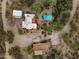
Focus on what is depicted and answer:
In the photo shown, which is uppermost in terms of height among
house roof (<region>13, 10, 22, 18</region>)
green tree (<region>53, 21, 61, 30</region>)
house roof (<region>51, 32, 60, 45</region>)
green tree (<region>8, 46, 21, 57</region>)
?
house roof (<region>13, 10, 22, 18</region>)

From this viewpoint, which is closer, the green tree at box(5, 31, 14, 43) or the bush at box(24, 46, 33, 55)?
the green tree at box(5, 31, 14, 43)

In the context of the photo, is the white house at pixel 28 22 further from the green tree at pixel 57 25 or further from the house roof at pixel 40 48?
the green tree at pixel 57 25

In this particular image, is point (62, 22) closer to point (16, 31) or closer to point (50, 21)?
point (50, 21)

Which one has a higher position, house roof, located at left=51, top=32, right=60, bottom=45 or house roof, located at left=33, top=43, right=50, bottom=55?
house roof, located at left=51, top=32, right=60, bottom=45

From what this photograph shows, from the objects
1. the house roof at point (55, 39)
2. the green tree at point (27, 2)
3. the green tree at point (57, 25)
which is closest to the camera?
the green tree at point (27, 2)

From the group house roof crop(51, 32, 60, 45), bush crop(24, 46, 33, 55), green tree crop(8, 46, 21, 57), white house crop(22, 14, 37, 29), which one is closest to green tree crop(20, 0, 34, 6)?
white house crop(22, 14, 37, 29)

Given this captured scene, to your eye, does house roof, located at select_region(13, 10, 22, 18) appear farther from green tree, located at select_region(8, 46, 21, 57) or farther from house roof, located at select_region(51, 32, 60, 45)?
house roof, located at select_region(51, 32, 60, 45)

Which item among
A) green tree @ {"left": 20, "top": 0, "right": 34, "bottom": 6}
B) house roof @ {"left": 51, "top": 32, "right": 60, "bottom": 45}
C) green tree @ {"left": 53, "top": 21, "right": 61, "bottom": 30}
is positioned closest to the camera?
green tree @ {"left": 20, "top": 0, "right": 34, "bottom": 6}

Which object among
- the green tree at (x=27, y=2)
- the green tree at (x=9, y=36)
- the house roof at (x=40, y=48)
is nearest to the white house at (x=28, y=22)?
the green tree at (x=27, y=2)

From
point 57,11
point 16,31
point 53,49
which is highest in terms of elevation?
point 57,11

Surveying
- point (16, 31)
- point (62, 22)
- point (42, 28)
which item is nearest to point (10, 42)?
point (16, 31)

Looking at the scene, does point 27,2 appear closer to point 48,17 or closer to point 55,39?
point 48,17
